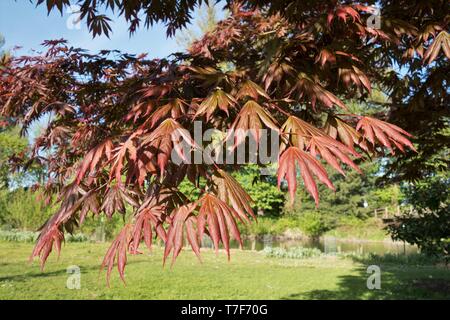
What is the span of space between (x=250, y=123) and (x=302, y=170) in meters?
0.28

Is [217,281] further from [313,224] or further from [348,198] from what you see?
[348,198]

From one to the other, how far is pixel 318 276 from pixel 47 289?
4936 mm

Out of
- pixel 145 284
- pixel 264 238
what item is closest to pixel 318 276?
pixel 145 284

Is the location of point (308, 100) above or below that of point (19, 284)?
above

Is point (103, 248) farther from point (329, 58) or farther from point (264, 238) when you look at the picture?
point (329, 58)

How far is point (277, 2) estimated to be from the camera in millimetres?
2475

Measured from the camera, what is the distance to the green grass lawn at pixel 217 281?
19.2 feet

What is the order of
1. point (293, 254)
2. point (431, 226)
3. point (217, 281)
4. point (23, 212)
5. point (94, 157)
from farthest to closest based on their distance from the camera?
point (23, 212) → point (293, 254) → point (217, 281) → point (431, 226) → point (94, 157)

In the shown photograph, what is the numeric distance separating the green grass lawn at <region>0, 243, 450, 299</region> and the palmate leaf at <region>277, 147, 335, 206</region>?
4.29 metres

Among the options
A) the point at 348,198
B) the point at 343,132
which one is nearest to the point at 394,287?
the point at 343,132

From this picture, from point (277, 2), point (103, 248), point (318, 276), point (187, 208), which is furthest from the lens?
point (103, 248)

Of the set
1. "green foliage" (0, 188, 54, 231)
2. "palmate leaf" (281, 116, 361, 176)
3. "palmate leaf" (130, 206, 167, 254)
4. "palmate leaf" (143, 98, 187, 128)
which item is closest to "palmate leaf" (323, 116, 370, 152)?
"palmate leaf" (281, 116, 361, 176)

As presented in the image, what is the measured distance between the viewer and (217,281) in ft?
22.7

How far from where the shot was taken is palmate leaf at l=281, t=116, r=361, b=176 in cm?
135
